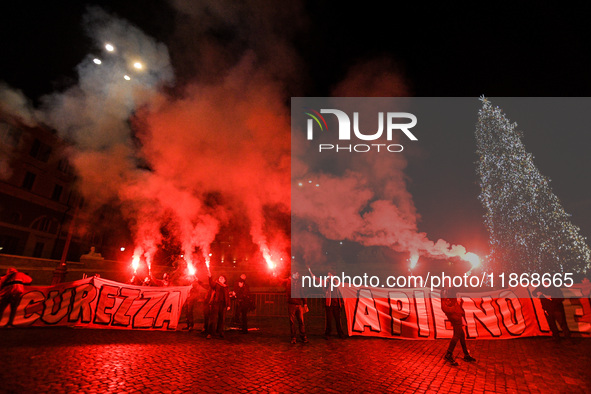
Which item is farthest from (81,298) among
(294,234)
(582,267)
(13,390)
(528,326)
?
(582,267)

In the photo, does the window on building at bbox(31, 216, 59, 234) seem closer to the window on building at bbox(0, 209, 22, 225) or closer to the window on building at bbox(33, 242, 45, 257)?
the window on building at bbox(33, 242, 45, 257)

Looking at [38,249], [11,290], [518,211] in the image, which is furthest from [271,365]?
[38,249]

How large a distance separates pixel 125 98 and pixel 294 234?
24.2 m

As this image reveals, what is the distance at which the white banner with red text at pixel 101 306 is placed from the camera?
831 centimetres

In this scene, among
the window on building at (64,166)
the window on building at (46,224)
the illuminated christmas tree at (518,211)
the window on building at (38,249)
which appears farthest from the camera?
the window on building at (64,166)

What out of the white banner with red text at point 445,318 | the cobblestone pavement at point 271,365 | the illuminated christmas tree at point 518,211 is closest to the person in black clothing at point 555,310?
the white banner with red text at point 445,318

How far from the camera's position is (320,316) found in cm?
1255

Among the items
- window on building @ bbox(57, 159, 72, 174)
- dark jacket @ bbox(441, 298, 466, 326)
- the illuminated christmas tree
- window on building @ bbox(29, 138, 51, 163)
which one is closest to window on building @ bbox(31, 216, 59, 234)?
window on building @ bbox(57, 159, 72, 174)

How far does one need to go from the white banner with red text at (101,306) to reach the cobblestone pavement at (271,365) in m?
0.57

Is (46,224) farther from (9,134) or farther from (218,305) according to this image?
(218,305)

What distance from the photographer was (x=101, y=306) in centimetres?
845

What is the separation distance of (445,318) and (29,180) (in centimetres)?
3405

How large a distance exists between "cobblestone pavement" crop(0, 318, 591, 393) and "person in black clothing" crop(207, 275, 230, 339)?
1.43 feet

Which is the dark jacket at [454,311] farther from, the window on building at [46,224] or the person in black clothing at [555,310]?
the window on building at [46,224]
